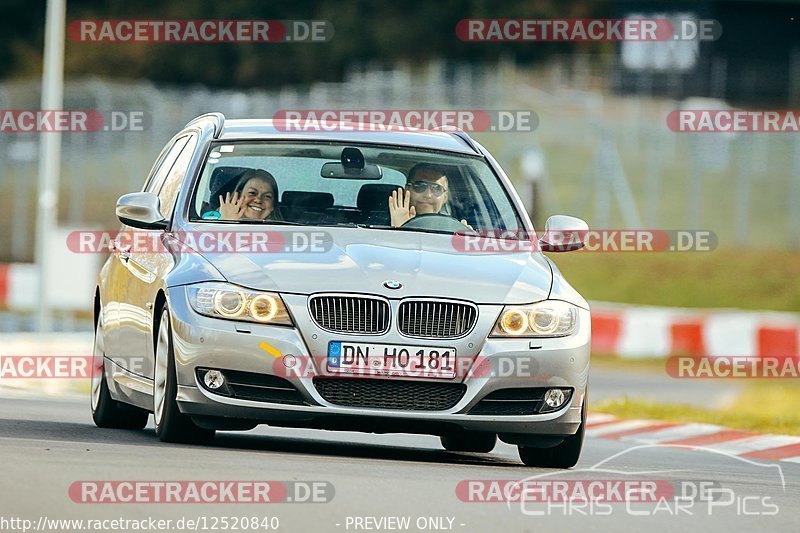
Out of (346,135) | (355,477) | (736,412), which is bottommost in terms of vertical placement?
(736,412)

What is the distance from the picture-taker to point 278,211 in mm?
10375

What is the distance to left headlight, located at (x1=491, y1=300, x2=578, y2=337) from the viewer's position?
9422 mm

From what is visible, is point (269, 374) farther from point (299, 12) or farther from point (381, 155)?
point (299, 12)

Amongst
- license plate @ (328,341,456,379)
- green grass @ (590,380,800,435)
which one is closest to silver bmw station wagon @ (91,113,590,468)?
license plate @ (328,341,456,379)

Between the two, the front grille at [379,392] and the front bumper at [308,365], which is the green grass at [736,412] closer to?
the front bumper at [308,365]

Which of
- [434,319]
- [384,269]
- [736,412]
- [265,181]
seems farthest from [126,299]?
[736,412]

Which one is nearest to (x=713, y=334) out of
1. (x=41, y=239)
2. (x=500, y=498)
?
(x=41, y=239)

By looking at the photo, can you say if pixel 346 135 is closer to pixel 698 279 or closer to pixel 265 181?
pixel 265 181

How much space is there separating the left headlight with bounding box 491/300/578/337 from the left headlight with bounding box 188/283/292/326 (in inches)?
39.9

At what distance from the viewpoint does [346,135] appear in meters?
10.9

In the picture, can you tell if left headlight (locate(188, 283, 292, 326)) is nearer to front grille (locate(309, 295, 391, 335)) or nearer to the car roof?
front grille (locate(309, 295, 391, 335))

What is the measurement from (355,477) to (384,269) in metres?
1.24

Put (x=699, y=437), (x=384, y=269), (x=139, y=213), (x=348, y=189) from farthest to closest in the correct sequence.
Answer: (x=699, y=437) < (x=348, y=189) < (x=139, y=213) < (x=384, y=269)

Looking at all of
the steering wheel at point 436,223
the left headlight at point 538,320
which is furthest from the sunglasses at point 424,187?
the left headlight at point 538,320
